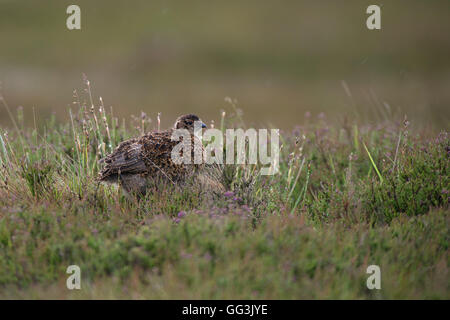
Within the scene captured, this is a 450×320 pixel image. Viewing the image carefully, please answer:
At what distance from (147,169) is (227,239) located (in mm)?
1827

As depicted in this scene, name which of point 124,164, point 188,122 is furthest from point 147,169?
point 188,122

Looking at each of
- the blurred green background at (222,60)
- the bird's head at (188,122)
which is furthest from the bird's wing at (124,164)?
the blurred green background at (222,60)

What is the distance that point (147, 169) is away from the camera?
5656 mm

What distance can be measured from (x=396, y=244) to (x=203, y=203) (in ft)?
6.24

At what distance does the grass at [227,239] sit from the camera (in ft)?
12.5

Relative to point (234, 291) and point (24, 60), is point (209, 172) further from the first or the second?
point (24, 60)

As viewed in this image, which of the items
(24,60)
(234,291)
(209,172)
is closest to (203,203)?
(209,172)

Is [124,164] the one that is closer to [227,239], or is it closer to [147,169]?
[147,169]

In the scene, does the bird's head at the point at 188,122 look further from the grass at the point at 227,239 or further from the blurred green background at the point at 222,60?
the blurred green background at the point at 222,60

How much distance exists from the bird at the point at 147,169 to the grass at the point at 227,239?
0.19 metres
